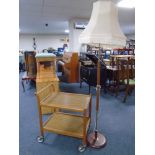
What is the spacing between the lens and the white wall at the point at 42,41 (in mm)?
→ 12422

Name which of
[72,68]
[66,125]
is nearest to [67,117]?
[66,125]

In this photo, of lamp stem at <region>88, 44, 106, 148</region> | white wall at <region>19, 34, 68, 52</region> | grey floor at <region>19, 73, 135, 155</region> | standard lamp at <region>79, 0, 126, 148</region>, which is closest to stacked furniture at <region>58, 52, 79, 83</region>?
grey floor at <region>19, 73, 135, 155</region>

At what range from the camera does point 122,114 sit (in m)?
3.02

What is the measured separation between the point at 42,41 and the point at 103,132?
11299 millimetres

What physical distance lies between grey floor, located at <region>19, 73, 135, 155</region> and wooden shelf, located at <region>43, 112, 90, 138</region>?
19 centimetres

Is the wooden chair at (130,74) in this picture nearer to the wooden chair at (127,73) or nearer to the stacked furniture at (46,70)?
the wooden chair at (127,73)

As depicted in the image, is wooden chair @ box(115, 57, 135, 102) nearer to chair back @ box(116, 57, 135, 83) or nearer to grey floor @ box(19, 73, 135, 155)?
chair back @ box(116, 57, 135, 83)

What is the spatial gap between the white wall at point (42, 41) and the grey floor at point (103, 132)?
964 cm

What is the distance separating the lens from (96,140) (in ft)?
6.98

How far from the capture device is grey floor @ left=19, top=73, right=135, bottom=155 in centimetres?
198

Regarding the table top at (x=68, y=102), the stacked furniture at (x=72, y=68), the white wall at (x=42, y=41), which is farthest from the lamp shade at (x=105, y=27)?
the white wall at (x=42, y=41)
